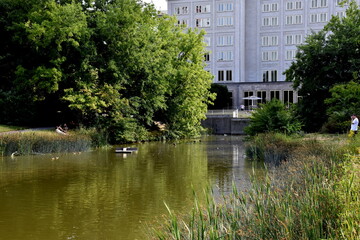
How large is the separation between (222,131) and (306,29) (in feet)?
99.8

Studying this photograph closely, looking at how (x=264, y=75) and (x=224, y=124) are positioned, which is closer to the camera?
(x=224, y=124)

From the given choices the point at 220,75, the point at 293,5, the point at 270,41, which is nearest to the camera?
the point at 293,5

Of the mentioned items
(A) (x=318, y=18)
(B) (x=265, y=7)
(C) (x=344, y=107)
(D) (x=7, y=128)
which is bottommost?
(D) (x=7, y=128)

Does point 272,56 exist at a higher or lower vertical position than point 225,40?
lower

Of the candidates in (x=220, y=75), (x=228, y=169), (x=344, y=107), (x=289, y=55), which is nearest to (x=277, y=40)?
(x=289, y=55)

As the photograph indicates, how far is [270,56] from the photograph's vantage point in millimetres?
76562

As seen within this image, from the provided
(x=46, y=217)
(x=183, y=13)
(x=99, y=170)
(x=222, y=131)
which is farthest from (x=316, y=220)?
(x=183, y=13)

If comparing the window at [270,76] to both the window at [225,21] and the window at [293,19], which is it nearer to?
the window at [293,19]

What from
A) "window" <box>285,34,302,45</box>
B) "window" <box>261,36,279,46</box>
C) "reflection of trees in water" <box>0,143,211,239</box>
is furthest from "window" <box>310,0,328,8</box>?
"reflection of trees in water" <box>0,143,211,239</box>

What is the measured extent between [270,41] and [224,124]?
29.1 m

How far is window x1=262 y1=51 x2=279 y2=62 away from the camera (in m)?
76.2

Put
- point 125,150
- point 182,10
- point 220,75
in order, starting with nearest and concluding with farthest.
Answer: point 125,150 < point 220,75 < point 182,10

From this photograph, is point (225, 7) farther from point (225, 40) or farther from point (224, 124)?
point (224, 124)

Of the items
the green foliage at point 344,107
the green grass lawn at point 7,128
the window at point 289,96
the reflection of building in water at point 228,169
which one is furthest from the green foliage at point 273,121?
the window at point 289,96
